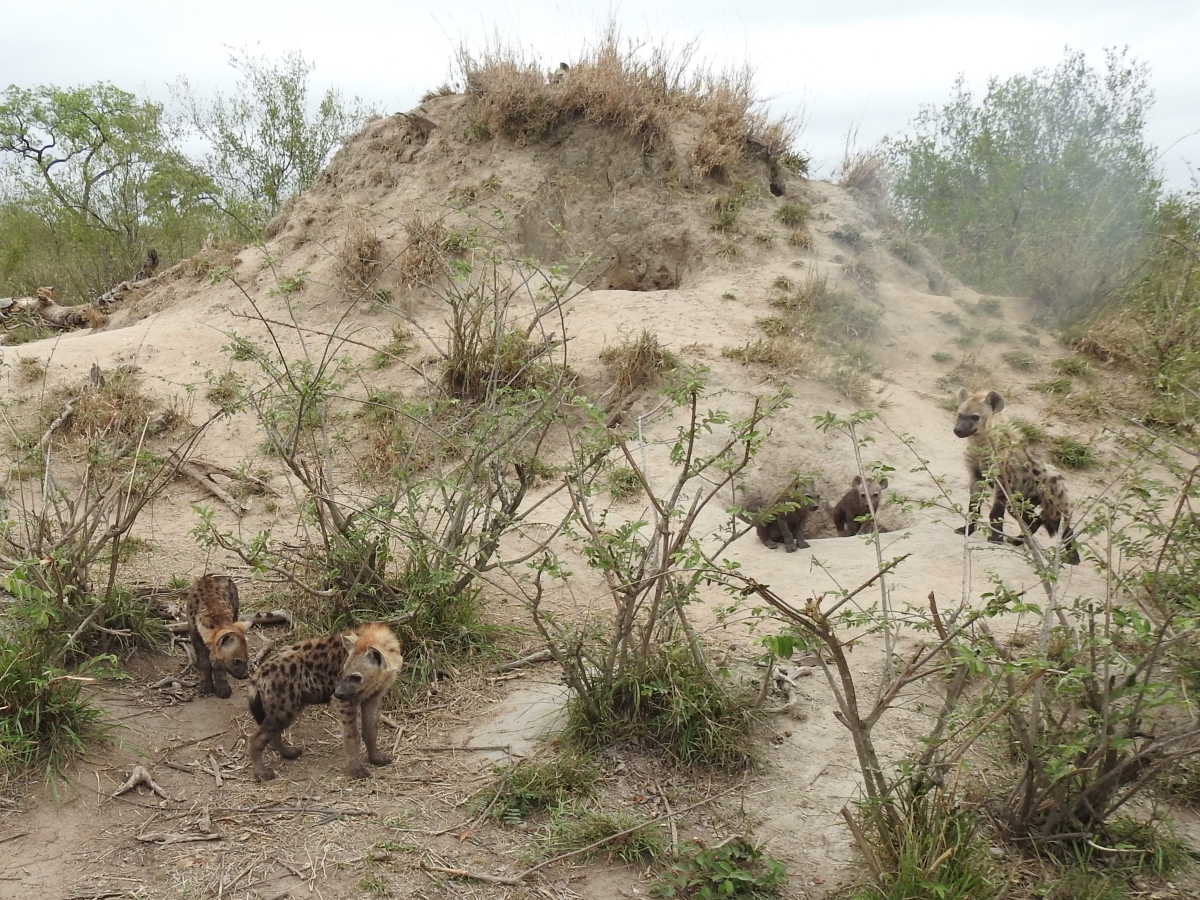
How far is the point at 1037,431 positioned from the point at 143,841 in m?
7.51

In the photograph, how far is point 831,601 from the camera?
229 inches

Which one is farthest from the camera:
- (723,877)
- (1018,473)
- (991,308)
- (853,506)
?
(991,308)

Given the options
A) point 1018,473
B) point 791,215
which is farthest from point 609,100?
point 1018,473

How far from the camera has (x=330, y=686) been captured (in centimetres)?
411

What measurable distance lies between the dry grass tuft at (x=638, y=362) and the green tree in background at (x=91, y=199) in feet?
44.2

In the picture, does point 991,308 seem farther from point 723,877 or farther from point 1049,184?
point 723,877

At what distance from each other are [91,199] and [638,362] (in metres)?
16.5

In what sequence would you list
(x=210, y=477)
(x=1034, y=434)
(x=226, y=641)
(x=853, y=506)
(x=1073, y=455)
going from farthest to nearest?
(x=1073, y=455) → (x=1034, y=434) → (x=210, y=477) → (x=853, y=506) → (x=226, y=641)

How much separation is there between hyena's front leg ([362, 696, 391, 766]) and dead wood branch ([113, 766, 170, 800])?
828mm

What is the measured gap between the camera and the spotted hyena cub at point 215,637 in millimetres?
4410

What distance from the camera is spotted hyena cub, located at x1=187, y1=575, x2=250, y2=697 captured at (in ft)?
14.5

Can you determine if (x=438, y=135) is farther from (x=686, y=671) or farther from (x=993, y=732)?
(x=993, y=732)

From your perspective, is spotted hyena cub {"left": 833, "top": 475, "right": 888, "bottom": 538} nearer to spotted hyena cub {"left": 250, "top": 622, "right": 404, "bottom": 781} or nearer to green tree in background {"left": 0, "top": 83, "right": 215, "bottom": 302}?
spotted hyena cub {"left": 250, "top": 622, "right": 404, "bottom": 781}

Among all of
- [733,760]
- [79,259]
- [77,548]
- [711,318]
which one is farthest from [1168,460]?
[79,259]
